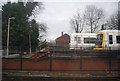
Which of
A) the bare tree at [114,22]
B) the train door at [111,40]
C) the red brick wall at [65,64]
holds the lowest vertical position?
the red brick wall at [65,64]

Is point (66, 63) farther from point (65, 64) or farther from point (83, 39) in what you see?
point (83, 39)

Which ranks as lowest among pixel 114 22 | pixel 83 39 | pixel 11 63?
pixel 11 63

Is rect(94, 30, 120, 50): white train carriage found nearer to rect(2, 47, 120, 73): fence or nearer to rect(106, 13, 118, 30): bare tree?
rect(2, 47, 120, 73): fence

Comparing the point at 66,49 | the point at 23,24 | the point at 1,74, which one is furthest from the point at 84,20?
the point at 1,74

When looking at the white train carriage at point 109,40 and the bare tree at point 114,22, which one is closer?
the white train carriage at point 109,40

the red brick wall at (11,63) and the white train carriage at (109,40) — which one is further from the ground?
the white train carriage at (109,40)

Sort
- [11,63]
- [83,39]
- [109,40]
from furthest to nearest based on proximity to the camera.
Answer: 1. [83,39]
2. [109,40]
3. [11,63]

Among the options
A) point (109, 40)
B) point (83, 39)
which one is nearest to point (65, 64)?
point (109, 40)

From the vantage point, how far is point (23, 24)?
75.8 ft

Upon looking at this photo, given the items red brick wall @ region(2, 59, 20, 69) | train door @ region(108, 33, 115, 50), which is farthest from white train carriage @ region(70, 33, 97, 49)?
red brick wall @ region(2, 59, 20, 69)

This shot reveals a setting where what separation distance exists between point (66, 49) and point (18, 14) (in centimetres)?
1526

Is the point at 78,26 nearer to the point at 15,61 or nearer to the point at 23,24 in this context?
the point at 23,24

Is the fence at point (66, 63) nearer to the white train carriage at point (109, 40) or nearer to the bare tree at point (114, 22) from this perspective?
the white train carriage at point (109, 40)

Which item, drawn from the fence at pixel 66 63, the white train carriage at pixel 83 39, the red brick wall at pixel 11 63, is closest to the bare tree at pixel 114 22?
the white train carriage at pixel 83 39
